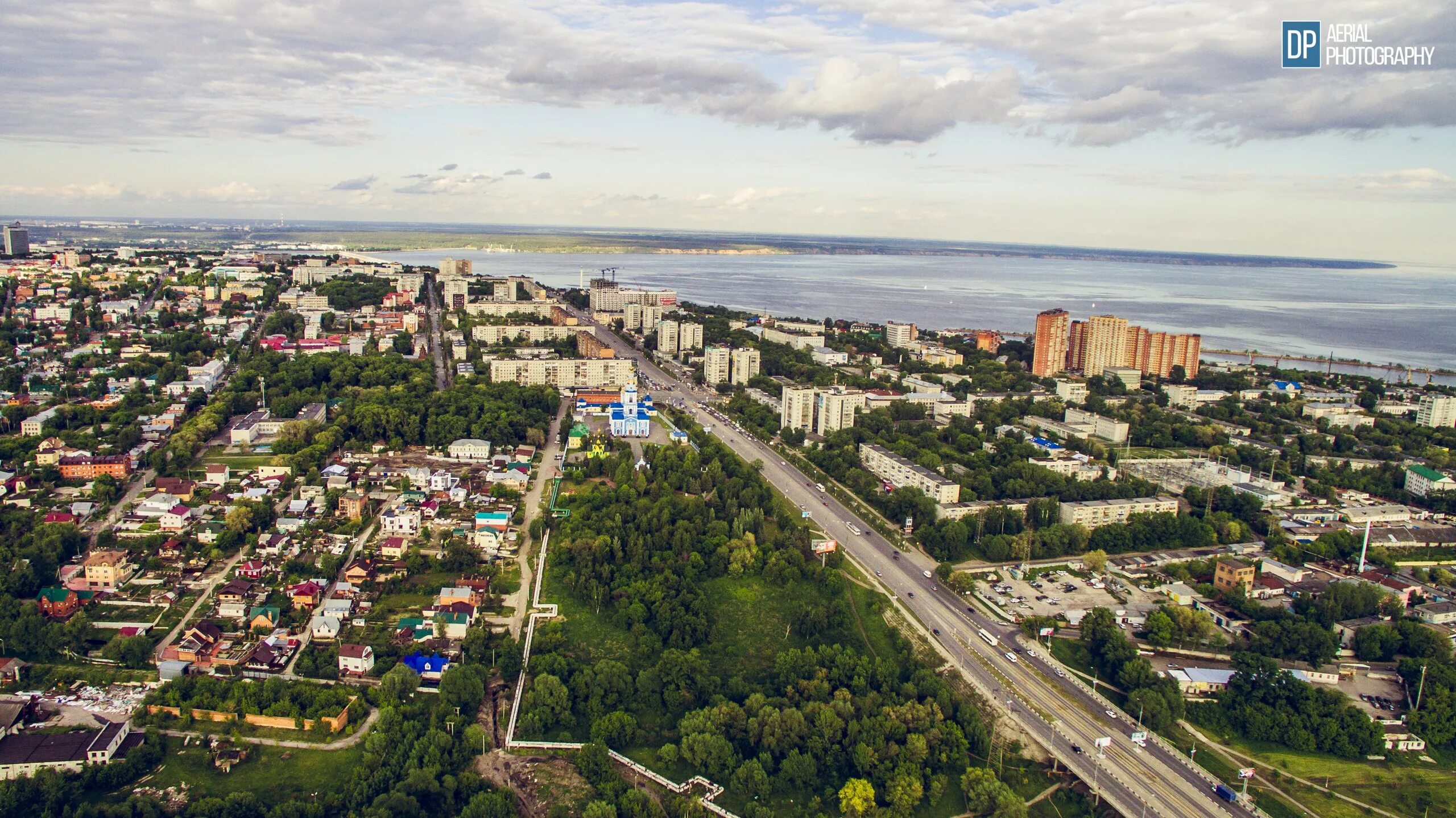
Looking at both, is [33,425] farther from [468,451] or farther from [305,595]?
[305,595]

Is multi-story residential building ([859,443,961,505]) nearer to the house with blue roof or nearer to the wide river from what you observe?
the house with blue roof

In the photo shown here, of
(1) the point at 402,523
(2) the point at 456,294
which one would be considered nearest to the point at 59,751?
(1) the point at 402,523

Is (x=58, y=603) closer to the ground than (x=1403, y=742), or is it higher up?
higher up

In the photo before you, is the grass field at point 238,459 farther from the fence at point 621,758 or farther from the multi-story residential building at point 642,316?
the multi-story residential building at point 642,316

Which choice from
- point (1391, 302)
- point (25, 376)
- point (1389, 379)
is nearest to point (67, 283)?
point (25, 376)

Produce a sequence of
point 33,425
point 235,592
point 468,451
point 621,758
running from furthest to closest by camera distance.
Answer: point 468,451, point 33,425, point 235,592, point 621,758

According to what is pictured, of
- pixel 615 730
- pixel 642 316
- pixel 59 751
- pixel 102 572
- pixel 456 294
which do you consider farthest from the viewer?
pixel 456 294

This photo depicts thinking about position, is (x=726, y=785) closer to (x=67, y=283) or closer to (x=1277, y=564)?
(x=1277, y=564)

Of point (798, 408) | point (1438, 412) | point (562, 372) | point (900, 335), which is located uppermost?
point (900, 335)
